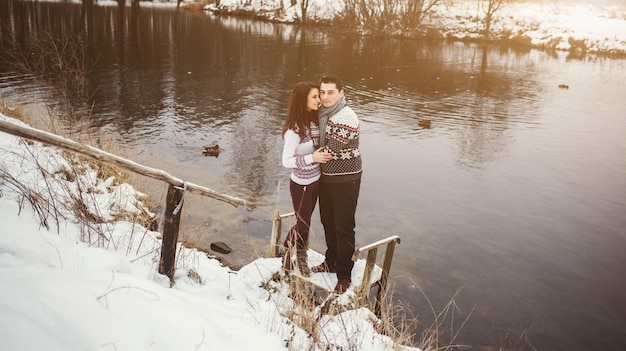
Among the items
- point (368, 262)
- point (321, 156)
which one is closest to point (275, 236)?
point (368, 262)

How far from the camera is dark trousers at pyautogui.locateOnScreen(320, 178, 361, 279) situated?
4.97m

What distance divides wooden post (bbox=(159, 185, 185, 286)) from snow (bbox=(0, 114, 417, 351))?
0.11 metres

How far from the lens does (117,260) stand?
3.77 metres

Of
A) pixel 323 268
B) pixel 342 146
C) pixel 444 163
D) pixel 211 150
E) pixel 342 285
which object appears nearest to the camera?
pixel 342 146

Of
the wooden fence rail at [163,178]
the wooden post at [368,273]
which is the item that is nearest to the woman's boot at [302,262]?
the wooden post at [368,273]

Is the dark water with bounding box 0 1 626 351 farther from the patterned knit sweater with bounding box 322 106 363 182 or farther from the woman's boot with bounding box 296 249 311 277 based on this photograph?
the patterned knit sweater with bounding box 322 106 363 182

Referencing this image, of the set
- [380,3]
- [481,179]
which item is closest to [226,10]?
[380,3]

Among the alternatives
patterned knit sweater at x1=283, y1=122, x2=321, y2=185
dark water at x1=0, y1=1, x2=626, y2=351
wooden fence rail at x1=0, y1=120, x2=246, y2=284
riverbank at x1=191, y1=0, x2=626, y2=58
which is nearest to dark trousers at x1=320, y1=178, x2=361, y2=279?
patterned knit sweater at x1=283, y1=122, x2=321, y2=185

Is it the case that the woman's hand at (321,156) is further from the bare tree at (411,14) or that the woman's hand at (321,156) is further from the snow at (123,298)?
the bare tree at (411,14)

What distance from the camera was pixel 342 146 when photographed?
4.72m

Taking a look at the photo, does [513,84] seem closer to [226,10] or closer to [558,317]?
[558,317]

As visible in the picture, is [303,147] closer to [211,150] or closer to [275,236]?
[275,236]

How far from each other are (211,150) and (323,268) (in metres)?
7.52

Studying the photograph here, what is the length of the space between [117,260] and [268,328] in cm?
135
